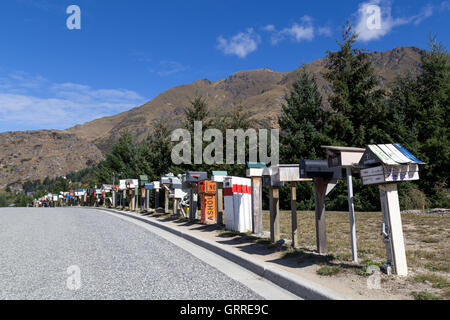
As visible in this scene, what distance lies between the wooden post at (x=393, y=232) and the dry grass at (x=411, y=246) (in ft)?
→ 0.73

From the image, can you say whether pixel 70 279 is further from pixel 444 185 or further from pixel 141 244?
pixel 444 185

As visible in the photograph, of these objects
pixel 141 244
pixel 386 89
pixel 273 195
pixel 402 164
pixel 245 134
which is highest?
pixel 386 89

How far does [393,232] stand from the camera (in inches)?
195

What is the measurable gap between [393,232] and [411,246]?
268cm

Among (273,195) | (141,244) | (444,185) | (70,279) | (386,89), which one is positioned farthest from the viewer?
(386,89)

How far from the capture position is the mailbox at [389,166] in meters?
4.91

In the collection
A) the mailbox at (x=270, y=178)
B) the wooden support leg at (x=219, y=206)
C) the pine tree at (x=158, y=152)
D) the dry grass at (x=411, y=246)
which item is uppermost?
the pine tree at (x=158, y=152)

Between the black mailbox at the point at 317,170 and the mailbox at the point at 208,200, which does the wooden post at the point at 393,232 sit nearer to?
the black mailbox at the point at 317,170

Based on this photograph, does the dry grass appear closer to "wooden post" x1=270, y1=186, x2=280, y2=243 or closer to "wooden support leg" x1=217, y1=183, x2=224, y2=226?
"wooden post" x1=270, y1=186, x2=280, y2=243

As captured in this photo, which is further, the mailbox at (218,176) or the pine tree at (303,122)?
the pine tree at (303,122)

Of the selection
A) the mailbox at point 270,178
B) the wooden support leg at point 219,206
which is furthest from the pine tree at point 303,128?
the mailbox at point 270,178

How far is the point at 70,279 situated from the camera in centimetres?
541

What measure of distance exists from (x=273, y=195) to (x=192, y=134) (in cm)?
2210
